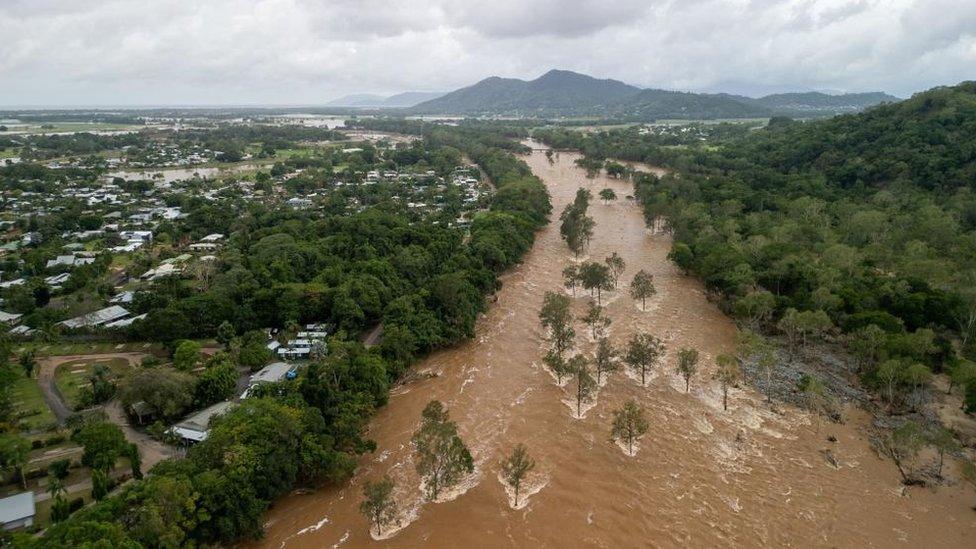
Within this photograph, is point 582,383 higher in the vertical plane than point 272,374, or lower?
higher

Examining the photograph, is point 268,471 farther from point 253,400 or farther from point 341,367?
point 341,367

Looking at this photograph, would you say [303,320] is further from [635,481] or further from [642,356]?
[635,481]

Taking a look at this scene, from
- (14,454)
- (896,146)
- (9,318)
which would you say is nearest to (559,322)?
(14,454)

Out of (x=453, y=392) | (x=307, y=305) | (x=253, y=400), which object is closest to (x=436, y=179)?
(x=307, y=305)

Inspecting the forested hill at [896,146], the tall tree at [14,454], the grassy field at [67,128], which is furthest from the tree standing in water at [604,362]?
the grassy field at [67,128]

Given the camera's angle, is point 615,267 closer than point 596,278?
No

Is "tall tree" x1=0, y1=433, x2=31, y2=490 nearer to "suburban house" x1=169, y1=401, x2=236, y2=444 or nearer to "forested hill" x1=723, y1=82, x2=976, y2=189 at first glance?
"suburban house" x1=169, y1=401, x2=236, y2=444
